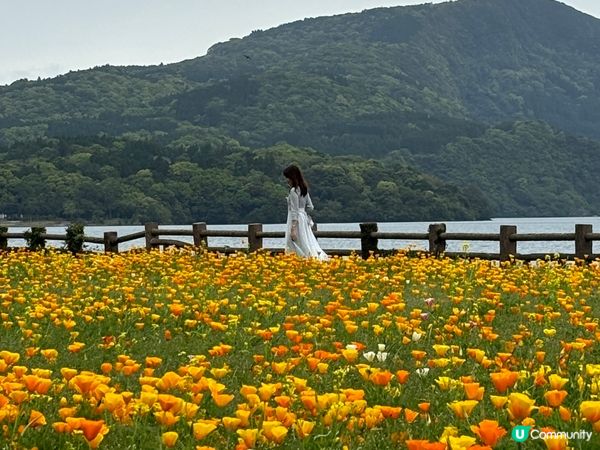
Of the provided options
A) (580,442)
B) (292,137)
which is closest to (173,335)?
(580,442)

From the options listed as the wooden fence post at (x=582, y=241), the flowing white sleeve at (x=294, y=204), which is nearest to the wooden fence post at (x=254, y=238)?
the flowing white sleeve at (x=294, y=204)

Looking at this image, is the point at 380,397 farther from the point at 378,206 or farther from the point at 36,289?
the point at 378,206

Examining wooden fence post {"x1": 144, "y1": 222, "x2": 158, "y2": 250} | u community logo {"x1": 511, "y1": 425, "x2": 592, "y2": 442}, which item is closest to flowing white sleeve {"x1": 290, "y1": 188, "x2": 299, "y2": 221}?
wooden fence post {"x1": 144, "y1": 222, "x2": 158, "y2": 250}

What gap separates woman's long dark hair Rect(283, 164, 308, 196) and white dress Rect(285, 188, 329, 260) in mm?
130

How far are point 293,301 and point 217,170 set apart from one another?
10803 cm

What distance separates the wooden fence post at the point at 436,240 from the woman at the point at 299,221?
2.53 meters

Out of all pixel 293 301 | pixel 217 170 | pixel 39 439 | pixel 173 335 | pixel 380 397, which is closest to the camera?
pixel 39 439

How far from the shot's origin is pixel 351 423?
10.9 ft

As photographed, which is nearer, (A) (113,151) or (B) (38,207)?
(B) (38,207)

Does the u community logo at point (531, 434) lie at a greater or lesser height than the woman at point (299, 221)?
lesser

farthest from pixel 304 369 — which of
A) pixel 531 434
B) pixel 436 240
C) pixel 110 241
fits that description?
pixel 110 241

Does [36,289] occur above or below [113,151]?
below

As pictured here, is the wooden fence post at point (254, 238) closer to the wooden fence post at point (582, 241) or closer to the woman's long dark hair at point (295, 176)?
the woman's long dark hair at point (295, 176)

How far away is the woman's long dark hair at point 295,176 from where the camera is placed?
16109mm
